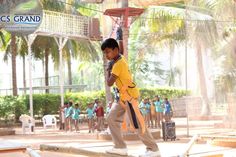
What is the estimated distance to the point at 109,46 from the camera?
258 inches

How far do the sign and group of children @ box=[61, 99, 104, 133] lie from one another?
11.5ft

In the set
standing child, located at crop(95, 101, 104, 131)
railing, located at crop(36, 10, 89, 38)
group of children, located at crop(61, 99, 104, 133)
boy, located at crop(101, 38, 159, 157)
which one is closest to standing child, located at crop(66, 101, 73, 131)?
group of children, located at crop(61, 99, 104, 133)

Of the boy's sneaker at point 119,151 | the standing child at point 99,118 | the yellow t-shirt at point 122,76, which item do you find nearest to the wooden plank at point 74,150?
the boy's sneaker at point 119,151

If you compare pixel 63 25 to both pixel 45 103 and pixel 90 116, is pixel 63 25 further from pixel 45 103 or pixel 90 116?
pixel 45 103

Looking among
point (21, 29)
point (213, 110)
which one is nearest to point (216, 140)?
point (213, 110)

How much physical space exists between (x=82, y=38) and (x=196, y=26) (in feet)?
36.0

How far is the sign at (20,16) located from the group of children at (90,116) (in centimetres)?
351

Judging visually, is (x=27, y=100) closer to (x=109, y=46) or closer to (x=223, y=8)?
(x=223, y=8)

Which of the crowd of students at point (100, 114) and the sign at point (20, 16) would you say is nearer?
the crowd of students at point (100, 114)

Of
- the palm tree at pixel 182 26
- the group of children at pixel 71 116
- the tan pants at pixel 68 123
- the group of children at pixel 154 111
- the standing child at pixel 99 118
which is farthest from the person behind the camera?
the group of children at pixel 154 111

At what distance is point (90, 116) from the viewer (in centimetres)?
2092

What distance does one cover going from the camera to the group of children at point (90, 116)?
67.0 feet

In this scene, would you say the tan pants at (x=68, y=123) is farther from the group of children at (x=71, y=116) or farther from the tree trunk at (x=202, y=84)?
the tree trunk at (x=202, y=84)

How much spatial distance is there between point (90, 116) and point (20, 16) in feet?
15.4
